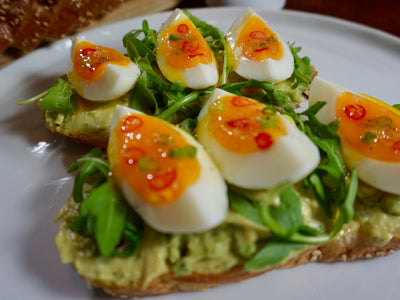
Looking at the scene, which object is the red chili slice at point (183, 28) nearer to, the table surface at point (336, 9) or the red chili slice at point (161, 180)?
the red chili slice at point (161, 180)

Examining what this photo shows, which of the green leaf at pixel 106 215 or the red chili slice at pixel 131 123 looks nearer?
the green leaf at pixel 106 215

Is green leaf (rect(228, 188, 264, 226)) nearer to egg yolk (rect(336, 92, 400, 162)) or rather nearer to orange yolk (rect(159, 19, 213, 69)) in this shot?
egg yolk (rect(336, 92, 400, 162))

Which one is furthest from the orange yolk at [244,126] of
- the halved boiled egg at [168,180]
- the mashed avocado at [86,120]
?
the mashed avocado at [86,120]

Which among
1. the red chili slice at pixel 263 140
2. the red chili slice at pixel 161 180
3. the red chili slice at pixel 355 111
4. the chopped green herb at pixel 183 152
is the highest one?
the chopped green herb at pixel 183 152

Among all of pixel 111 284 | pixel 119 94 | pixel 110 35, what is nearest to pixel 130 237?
pixel 111 284

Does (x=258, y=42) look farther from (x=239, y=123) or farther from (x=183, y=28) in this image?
(x=239, y=123)

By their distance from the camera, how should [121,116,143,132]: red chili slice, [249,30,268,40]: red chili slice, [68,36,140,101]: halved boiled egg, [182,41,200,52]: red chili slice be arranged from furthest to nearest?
[249,30,268,40]: red chili slice, [182,41,200,52]: red chili slice, [68,36,140,101]: halved boiled egg, [121,116,143,132]: red chili slice

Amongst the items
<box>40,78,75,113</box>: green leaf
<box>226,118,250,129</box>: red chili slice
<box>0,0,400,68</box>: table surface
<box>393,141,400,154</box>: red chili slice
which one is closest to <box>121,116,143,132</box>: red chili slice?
<box>226,118,250,129</box>: red chili slice
